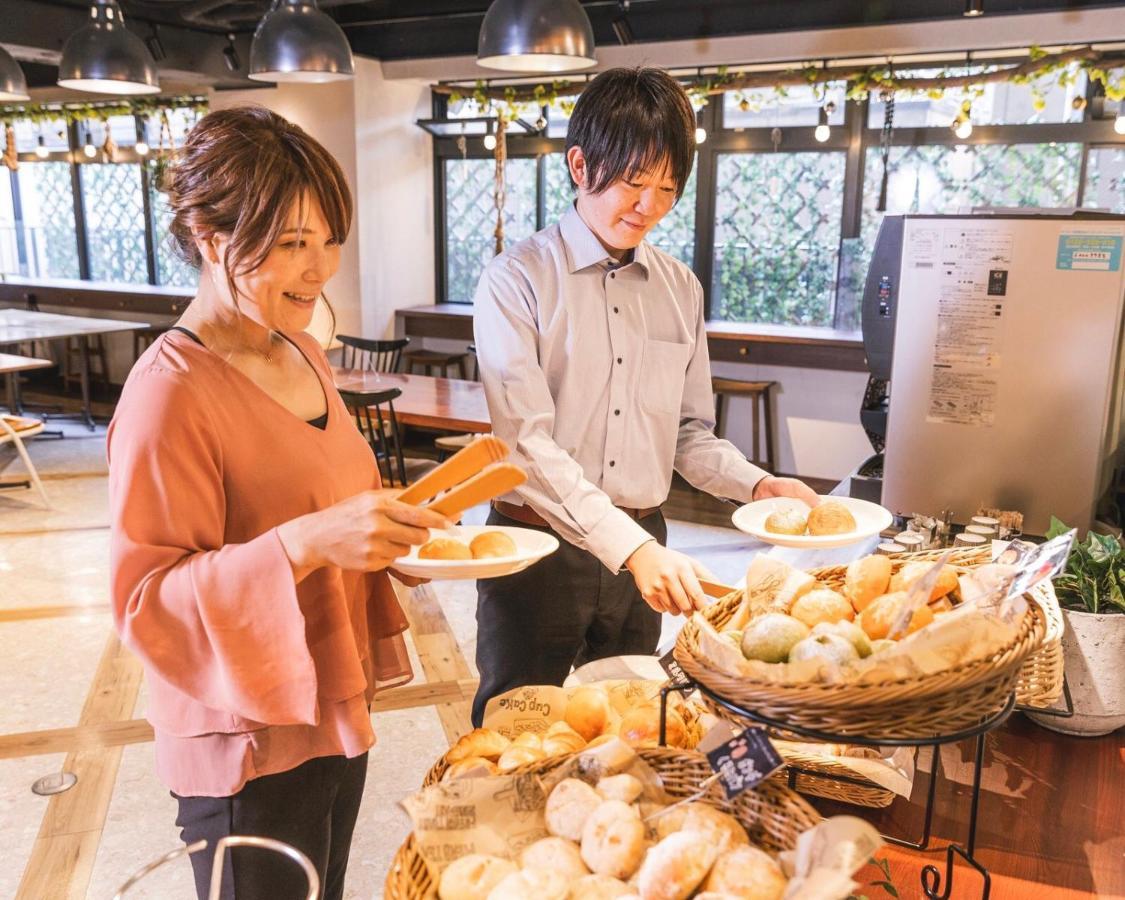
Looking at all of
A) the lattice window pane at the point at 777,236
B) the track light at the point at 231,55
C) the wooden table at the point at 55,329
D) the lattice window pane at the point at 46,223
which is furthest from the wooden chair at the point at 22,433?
the lattice window pane at the point at 46,223

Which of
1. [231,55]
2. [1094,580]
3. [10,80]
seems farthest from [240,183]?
[231,55]

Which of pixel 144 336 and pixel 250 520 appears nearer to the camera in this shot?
pixel 250 520

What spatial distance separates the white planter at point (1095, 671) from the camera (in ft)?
5.25

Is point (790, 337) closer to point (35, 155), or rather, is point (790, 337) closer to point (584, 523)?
point (584, 523)

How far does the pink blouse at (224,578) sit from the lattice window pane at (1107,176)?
580 centimetres

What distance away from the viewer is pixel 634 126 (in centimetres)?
164

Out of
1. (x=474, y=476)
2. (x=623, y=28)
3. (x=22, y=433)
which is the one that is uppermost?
(x=623, y=28)

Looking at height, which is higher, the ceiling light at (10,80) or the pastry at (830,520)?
the ceiling light at (10,80)

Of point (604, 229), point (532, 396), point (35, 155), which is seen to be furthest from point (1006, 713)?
point (35, 155)

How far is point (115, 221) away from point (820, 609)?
32.7 feet

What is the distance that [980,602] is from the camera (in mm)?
1056

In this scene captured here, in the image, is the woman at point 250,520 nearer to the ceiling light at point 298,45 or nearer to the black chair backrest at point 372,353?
the ceiling light at point 298,45

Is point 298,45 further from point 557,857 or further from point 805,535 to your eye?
point 557,857

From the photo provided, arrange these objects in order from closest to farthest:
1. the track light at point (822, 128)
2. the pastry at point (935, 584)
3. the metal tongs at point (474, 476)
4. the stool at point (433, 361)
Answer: the metal tongs at point (474, 476), the pastry at point (935, 584), the track light at point (822, 128), the stool at point (433, 361)
